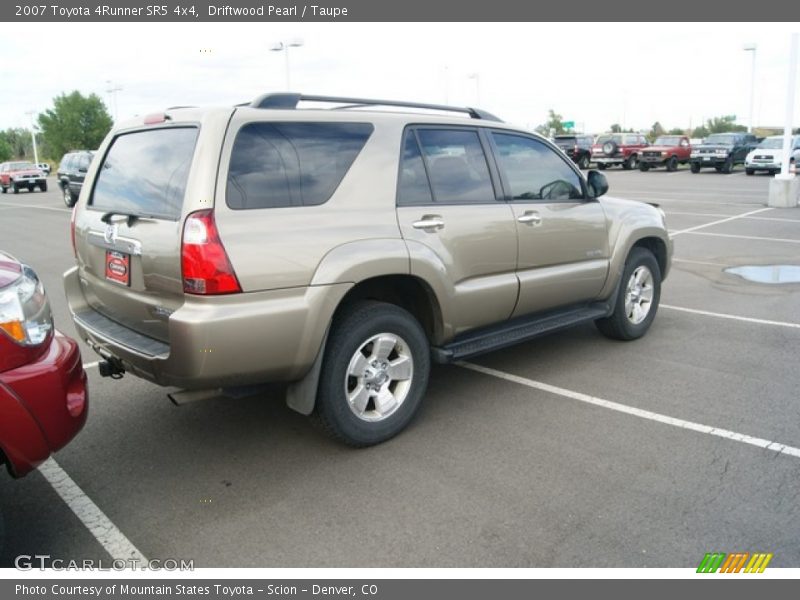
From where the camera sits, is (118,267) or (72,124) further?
(72,124)

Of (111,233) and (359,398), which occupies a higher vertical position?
(111,233)

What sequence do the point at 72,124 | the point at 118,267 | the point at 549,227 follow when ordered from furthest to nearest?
the point at 72,124 < the point at 549,227 < the point at 118,267

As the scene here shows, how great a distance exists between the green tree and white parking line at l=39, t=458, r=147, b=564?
80135mm

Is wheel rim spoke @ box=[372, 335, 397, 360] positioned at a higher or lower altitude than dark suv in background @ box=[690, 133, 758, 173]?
lower

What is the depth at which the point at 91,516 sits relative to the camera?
3.34 metres

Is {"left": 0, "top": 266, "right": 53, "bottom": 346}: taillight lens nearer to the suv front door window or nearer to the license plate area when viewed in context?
the license plate area

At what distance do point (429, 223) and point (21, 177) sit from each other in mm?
35060

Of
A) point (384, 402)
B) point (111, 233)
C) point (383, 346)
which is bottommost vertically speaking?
point (384, 402)

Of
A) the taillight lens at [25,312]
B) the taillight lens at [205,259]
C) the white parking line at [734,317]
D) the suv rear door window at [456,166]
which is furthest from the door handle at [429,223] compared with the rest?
the white parking line at [734,317]

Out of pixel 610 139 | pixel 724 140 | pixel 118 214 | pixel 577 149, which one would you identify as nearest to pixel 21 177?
pixel 577 149

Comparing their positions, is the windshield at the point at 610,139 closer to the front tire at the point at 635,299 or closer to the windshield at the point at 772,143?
the windshield at the point at 772,143

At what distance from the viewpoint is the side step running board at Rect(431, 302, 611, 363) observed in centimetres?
440

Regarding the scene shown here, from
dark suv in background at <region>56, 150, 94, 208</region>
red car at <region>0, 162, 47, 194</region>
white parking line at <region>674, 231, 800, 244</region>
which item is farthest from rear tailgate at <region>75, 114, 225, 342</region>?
red car at <region>0, 162, 47, 194</region>

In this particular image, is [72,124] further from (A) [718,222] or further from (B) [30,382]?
(B) [30,382]
